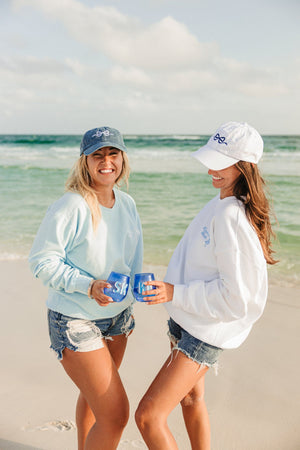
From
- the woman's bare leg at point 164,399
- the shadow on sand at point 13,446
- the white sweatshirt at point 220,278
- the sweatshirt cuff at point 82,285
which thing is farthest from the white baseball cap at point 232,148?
the shadow on sand at point 13,446

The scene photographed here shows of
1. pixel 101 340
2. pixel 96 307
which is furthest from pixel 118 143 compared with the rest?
pixel 101 340

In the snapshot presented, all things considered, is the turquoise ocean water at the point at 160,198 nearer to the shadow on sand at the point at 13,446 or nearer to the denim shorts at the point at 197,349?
the denim shorts at the point at 197,349

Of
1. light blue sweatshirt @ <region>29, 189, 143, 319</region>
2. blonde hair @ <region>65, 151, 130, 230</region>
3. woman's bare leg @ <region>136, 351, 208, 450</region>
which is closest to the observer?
woman's bare leg @ <region>136, 351, 208, 450</region>

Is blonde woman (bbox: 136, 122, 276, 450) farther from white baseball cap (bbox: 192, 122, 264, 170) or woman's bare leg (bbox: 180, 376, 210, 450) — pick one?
woman's bare leg (bbox: 180, 376, 210, 450)

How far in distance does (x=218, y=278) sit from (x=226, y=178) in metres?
0.48

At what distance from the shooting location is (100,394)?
2.08m

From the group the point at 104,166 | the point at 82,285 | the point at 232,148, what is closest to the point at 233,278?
the point at 232,148

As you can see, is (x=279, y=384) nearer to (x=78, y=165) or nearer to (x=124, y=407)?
(x=124, y=407)

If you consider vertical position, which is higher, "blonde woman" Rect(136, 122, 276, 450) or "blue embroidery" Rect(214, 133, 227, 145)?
"blue embroidery" Rect(214, 133, 227, 145)

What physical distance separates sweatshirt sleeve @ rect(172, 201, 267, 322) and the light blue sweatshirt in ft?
1.57

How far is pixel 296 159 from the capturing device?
20109 millimetres

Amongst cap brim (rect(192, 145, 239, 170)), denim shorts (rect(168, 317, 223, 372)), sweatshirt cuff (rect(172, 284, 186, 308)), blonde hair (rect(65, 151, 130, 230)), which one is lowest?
denim shorts (rect(168, 317, 223, 372))

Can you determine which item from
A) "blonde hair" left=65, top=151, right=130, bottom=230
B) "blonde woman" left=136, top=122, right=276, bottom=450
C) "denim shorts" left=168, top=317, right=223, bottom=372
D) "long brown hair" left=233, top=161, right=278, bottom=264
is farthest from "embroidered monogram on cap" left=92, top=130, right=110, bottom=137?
"denim shorts" left=168, top=317, right=223, bottom=372

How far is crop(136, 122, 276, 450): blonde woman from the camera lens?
1.89 metres
